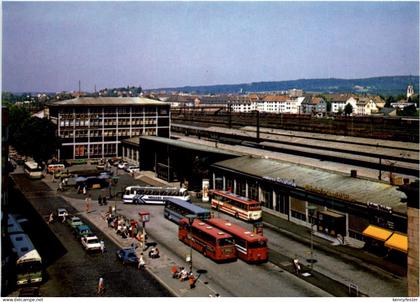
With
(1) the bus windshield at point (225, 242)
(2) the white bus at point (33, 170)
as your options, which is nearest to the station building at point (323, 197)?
(1) the bus windshield at point (225, 242)

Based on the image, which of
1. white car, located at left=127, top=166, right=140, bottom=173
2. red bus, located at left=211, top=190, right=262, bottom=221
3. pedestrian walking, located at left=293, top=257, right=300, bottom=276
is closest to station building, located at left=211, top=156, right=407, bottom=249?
red bus, located at left=211, top=190, right=262, bottom=221

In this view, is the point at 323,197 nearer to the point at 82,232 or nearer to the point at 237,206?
the point at 237,206

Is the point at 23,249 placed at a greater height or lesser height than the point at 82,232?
greater

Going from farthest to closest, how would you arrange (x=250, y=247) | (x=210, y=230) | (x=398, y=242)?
1. (x=210, y=230)
2. (x=250, y=247)
3. (x=398, y=242)

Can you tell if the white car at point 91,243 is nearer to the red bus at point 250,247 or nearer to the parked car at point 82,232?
the parked car at point 82,232

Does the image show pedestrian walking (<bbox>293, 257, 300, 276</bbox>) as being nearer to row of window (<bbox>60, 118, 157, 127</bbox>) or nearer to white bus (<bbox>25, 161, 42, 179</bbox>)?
white bus (<bbox>25, 161, 42, 179</bbox>)

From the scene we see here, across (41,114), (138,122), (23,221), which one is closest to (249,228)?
(23,221)

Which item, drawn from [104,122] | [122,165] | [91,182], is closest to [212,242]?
[91,182]
